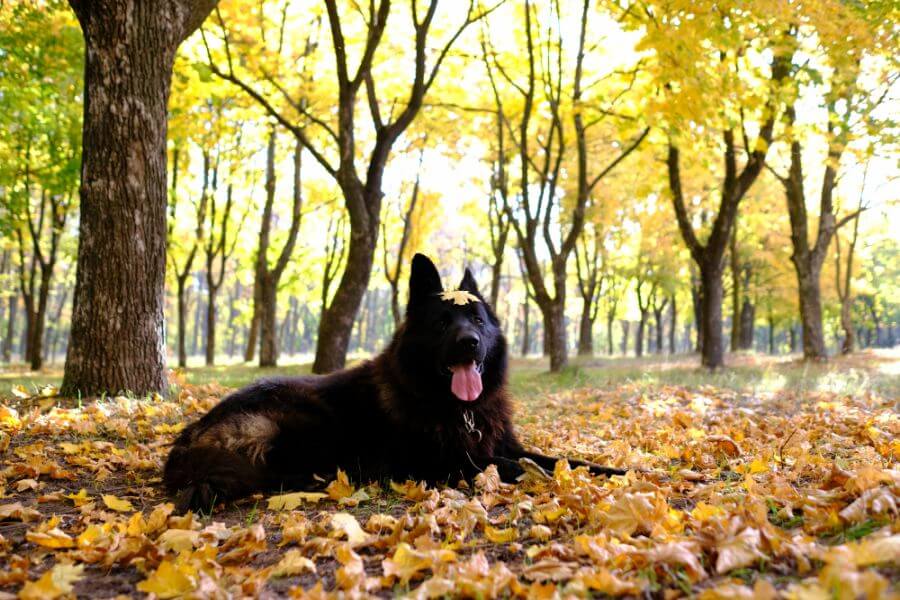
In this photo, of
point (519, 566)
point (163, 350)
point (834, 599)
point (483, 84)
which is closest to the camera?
point (834, 599)

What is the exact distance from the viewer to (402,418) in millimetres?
4238

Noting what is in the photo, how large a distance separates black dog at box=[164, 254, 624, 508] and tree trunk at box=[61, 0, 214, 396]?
2660 millimetres

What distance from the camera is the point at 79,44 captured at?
38.0ft

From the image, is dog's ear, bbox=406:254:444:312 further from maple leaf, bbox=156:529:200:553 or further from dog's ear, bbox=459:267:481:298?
maple leaf, bbox=156:529:200:553

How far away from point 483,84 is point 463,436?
12807 millimetres

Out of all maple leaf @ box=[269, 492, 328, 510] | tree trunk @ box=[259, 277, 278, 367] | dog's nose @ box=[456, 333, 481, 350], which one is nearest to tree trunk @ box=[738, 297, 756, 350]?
tree trunk @ box=[259, 277, 278, 367]

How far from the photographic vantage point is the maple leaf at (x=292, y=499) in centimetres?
361

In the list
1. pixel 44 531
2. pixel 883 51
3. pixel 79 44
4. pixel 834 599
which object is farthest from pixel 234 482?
pixel 79 44

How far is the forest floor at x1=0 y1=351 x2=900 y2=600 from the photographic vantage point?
7.00 feet

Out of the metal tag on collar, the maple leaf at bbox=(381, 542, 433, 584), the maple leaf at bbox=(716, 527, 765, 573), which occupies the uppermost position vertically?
the metal tag on collar

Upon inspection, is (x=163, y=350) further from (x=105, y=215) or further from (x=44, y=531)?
(x=44, y=531)

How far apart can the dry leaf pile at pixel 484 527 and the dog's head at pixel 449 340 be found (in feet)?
2.18

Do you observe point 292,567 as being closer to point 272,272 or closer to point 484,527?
point 484,527

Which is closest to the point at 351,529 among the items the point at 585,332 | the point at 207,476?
the point at 207,476
